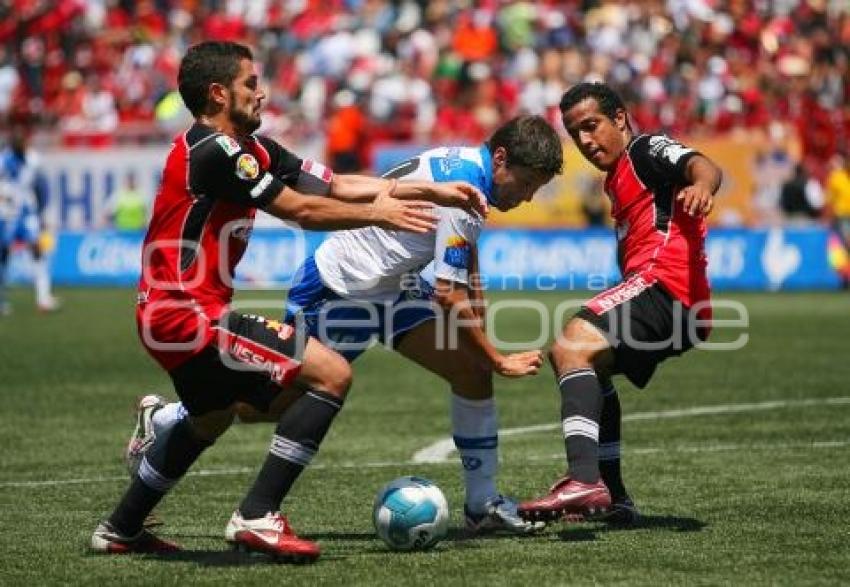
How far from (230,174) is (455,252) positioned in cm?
126

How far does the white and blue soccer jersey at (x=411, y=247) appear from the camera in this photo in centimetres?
813

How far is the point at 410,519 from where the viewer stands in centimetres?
790

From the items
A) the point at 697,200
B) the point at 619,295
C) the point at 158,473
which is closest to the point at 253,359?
the point at 158,473

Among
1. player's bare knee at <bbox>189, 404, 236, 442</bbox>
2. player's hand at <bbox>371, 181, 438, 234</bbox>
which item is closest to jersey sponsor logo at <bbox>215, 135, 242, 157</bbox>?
player's hand at <bbox>371, 181, 438, 234</bbox>

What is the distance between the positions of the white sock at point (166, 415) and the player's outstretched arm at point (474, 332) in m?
1.35

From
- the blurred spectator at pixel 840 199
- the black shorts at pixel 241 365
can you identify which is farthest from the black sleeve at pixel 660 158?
the blurred spectator at pixel 840 199

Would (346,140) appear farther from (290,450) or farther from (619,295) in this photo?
(290,450)

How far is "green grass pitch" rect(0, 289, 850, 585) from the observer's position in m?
7.38

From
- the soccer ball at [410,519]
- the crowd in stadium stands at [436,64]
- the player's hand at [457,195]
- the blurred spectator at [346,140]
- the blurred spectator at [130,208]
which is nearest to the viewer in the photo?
the player's hand at [457,195]

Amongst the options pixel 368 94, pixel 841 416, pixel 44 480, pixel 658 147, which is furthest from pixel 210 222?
pixel 368 94

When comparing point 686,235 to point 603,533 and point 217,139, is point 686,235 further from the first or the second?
point 217,139

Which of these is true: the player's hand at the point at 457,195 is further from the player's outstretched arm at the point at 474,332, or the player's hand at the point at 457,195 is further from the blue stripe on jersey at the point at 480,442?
the blue stripe on jersey at the point at 480,442

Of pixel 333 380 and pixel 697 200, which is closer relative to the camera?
A: pixel 333 380

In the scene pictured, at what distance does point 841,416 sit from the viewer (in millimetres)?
12945
